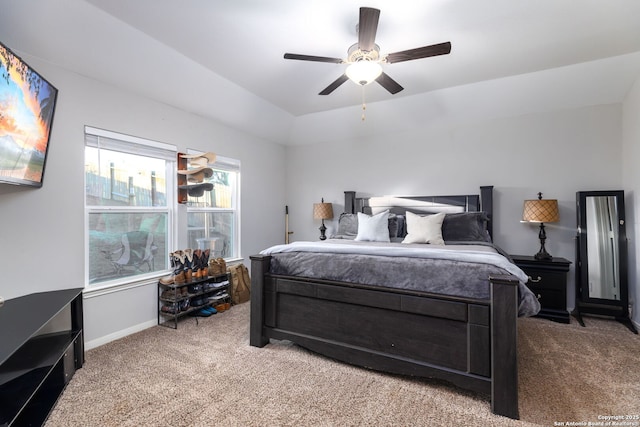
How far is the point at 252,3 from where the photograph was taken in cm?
211

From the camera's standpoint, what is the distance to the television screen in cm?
176

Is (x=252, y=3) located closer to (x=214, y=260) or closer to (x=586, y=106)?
(x=214, y=260)

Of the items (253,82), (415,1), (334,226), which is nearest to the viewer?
(415,1)

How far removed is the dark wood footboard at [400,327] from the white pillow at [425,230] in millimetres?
1412

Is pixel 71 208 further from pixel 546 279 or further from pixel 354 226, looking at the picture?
pixel 546 279

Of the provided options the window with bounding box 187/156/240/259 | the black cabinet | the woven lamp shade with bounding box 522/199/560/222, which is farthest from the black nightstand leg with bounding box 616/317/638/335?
the black cabinet

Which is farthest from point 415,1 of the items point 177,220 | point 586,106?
point 177,220

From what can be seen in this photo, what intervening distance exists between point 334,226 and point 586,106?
3.53 metres

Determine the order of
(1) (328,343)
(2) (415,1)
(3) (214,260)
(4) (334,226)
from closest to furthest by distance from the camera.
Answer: (2) (415,1) → (1) (328,343) → (3) (214,260) → (4) (334,226)

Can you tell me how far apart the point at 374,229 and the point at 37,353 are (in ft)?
10.1

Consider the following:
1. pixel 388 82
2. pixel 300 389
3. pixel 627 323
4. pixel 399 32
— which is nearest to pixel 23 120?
pixel 300 389

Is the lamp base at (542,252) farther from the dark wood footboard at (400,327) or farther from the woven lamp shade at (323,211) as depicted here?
the woven lamp shade at (323,211)

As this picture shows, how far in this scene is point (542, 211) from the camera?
10.9 feet

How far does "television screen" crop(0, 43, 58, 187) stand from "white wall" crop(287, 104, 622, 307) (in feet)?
11.7
